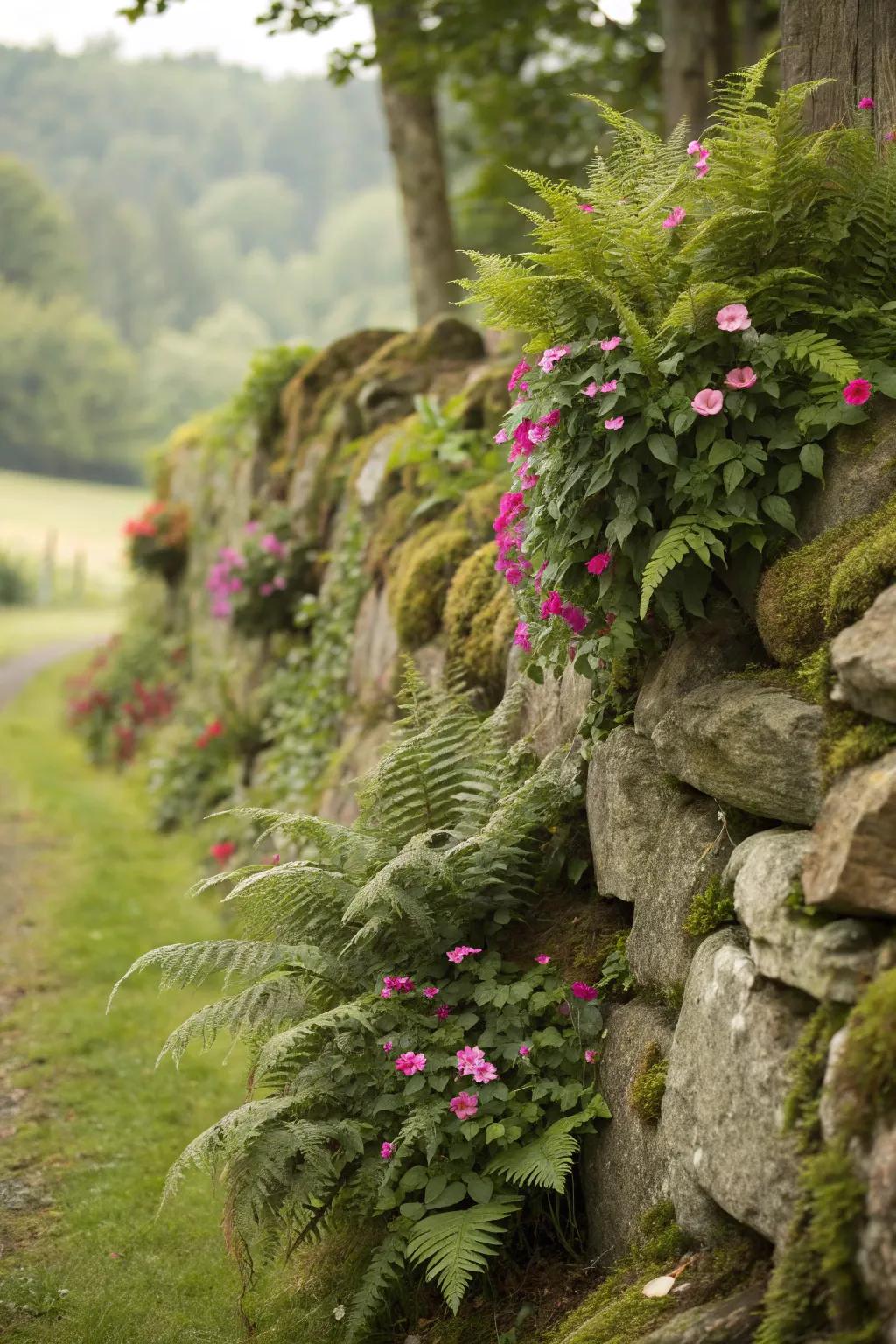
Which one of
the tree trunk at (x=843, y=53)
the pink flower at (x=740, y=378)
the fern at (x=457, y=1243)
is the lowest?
the fern at (x=457, y=1243)

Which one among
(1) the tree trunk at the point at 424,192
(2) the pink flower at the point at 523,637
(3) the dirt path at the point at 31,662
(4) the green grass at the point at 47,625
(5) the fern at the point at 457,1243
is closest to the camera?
(5) the fern at the point at 457,1243

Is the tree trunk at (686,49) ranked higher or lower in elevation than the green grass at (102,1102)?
higher

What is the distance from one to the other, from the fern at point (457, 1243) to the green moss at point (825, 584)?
188 centimetres

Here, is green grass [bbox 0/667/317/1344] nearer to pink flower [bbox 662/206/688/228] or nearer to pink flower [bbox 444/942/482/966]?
pink flower [bbox 444/942/482/966]

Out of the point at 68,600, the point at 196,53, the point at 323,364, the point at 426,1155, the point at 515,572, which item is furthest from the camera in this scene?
the point at 196,53

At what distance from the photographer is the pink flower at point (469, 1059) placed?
3605 millimetres

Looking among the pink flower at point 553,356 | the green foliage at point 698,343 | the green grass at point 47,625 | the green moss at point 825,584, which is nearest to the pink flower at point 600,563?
the green foliage at point 698,343

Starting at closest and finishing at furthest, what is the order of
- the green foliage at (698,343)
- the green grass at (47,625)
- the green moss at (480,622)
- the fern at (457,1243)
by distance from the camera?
1. the fern at (457,1243)
2. the green foliage at (698,343)
3. the green moss at (480,622)
4. the green grass at (47,625)

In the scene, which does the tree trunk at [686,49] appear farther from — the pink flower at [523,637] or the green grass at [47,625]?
the green grass at [47,625]

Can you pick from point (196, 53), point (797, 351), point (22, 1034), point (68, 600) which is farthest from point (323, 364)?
point (196, 53)

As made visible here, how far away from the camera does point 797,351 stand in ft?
10.9

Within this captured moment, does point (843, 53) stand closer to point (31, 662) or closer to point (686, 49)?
point (686, 49)

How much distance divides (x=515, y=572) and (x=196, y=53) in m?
118

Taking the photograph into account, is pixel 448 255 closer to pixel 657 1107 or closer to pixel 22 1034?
pixel 22 1034
